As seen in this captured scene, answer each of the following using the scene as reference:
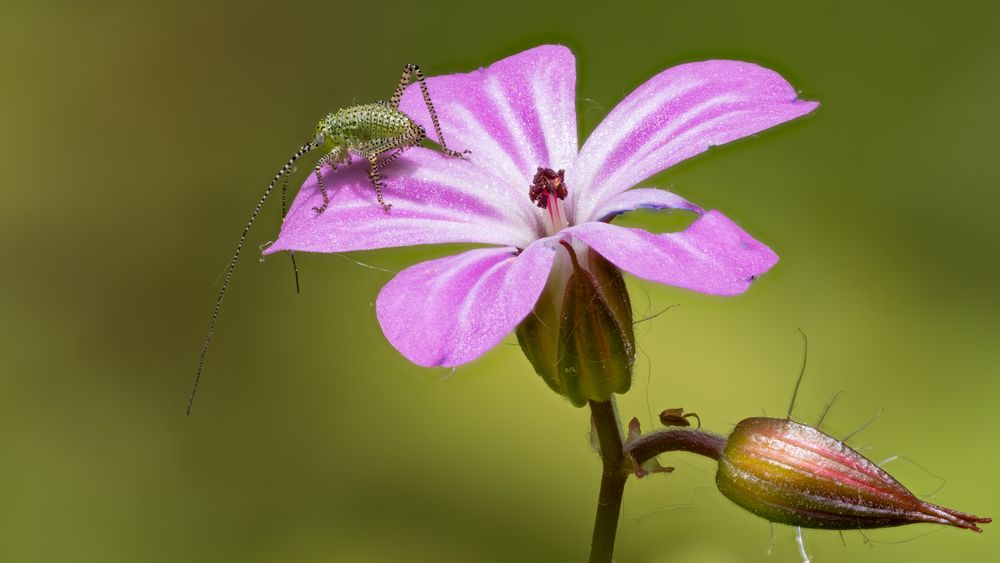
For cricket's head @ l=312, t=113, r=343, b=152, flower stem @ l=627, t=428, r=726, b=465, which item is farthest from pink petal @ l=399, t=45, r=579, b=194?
flower stem @ l=627, t=428, r=726, b=465

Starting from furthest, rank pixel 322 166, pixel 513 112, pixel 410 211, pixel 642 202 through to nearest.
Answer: pixel 513 112 < pixel 322 166 < pixel 410 211 < pixel 642 202

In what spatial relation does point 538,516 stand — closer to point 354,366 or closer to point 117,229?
point 354,366

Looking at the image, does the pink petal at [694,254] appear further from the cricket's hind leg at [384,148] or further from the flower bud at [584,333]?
the cricket's hind leg at [384,148]

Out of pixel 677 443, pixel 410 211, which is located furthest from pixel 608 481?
pixel 410 211

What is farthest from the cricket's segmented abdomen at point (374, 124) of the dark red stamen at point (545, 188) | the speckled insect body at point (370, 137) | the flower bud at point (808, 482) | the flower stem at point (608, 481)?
the flower bud at point (808, 482)

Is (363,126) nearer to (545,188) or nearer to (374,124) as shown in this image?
(374,124)
